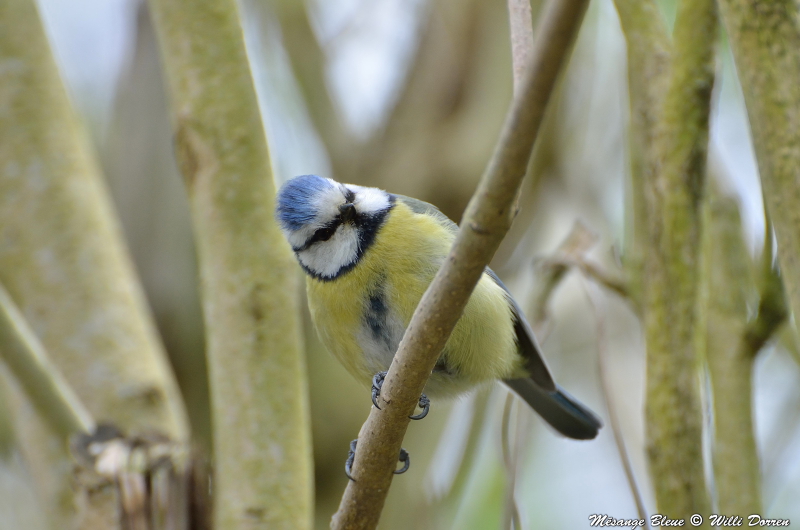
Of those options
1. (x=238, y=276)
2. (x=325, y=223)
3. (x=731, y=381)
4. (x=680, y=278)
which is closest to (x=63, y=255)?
(x=238, y=276)

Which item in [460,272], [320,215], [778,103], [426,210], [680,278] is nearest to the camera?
[460,272]

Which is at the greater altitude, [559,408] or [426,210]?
[426,210]

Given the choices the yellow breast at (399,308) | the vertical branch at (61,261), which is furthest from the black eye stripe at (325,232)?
the vertical branch at (61,261)

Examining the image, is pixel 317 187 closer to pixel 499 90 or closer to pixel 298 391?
pixel 298 391

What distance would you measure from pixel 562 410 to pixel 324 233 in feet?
3.47

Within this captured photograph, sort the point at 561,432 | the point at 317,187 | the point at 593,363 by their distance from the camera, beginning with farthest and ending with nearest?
the point at 593,363
the point at 561,432
the point at 317,187

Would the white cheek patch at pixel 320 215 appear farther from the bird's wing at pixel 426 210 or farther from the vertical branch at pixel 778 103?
the vertical branch at pixel 778 103

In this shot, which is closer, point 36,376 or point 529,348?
point 36,376

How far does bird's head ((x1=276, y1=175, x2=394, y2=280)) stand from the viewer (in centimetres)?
191

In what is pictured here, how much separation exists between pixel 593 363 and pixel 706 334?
2.07 metres

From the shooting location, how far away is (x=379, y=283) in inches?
72.8

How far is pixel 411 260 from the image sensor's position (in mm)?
1839

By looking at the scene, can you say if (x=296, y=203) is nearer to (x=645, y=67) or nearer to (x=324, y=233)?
(x=324, y=233)

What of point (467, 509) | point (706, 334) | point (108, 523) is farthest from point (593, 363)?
point (108, 523)
